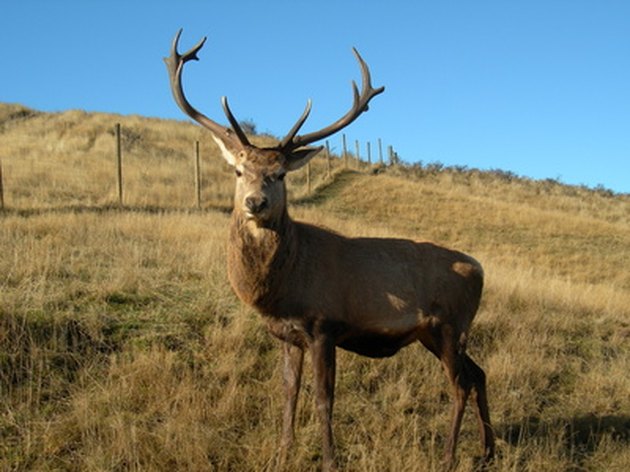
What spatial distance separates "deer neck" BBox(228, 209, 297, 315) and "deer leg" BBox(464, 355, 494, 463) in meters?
2.03

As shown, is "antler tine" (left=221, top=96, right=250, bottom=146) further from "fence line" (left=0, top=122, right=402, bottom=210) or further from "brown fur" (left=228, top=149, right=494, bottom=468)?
"fence line" (left=0, top=122, right=402, bottom=210)

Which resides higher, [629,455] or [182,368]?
[182,368]

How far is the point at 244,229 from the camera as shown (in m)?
4.81

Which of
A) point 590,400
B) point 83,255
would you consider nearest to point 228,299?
point 83,255

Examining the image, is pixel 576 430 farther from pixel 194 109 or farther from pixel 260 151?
pixel 194 109

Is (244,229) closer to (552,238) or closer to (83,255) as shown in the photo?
(83,255)

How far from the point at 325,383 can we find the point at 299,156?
1.90 meters

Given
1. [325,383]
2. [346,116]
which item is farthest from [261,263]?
[346,116]

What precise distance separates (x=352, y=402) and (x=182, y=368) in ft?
5.58

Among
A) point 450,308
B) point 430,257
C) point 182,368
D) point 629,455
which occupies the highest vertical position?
point 430,257

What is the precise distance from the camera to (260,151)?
4.95 metres

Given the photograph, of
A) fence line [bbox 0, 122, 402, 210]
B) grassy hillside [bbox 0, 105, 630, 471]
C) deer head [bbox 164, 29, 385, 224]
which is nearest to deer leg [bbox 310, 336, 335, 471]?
grassy hillside [bbox 0, 105, 630, 471]

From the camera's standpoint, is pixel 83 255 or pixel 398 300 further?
pixel 83 255

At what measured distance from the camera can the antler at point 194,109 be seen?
5.06 metres
